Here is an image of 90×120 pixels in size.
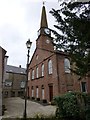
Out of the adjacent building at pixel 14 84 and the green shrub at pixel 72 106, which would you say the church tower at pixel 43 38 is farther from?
the adjacent building at pixel 14 84

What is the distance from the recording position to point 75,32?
9.60 meters

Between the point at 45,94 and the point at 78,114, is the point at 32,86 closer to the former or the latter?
the point at 45,94

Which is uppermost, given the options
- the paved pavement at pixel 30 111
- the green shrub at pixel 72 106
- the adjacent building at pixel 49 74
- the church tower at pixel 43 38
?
the church tower at pixel 43 38

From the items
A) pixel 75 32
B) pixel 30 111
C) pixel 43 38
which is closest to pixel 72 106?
pixel 75 32

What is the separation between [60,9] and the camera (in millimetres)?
10188

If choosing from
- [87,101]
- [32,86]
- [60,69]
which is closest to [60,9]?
[87,101]

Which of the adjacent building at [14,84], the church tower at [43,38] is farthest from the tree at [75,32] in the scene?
the adjacent building at [14,84]

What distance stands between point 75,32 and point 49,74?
55.5 feet

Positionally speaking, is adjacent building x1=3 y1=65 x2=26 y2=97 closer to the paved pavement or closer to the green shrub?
the paved pavement

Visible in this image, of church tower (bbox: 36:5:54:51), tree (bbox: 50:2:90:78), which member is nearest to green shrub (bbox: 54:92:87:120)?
tree (bbox: 50:2:90:78)

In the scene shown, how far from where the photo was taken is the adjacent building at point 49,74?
23.6 meters

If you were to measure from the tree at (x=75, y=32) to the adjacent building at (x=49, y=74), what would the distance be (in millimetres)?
8078

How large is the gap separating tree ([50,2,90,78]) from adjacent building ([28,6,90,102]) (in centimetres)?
808

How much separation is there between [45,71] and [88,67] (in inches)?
709
